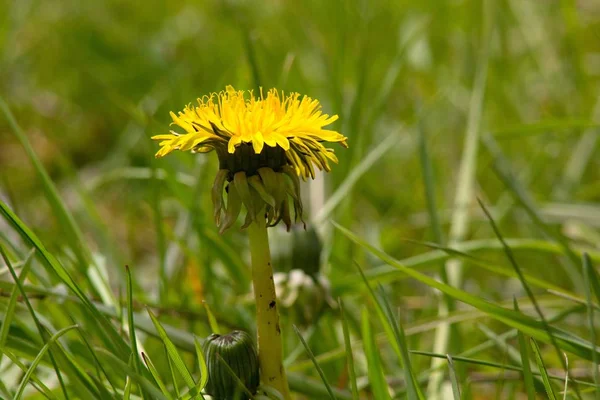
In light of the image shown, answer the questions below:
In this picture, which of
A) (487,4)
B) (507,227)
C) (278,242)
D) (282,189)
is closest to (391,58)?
(487,4)

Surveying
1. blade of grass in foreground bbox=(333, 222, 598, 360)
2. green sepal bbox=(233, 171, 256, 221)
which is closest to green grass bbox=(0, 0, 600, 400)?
blade of grass in foreground bbox=(333, 222, 598, 360)

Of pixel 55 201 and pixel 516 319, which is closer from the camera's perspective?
pixel 516 319

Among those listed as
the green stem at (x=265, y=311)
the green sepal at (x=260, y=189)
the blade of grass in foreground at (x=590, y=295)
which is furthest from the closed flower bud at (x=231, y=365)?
the blade of grass in foreground at (x=590, y=295)

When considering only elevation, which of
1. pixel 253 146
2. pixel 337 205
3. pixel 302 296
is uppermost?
pixel 253 146

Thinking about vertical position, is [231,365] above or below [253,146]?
below

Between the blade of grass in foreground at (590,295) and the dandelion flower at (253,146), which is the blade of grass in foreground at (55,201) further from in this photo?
the blade of grass in foreground at (590,295)

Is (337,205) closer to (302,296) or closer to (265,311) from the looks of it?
(302,296)

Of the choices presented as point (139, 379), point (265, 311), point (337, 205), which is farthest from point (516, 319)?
point (337, 205)
